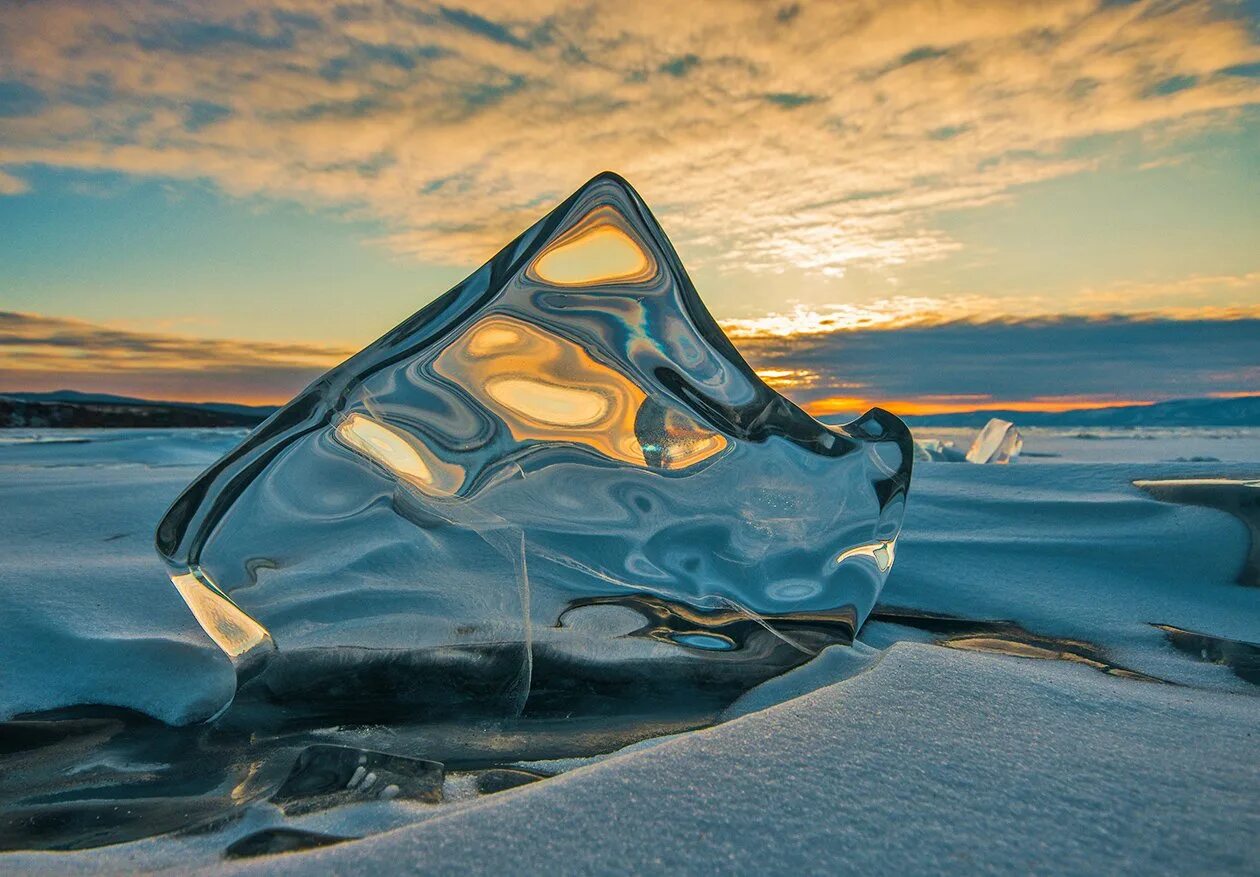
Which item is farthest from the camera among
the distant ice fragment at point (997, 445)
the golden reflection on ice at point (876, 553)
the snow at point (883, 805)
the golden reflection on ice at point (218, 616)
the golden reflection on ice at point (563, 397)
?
the distant ice fragment at point (997, 445)

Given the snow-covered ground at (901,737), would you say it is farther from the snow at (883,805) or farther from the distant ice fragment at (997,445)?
the distant ice fragment at (997,445)

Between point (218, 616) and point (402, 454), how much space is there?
37 centimetres

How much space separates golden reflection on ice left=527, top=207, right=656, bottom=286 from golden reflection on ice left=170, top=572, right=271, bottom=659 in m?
0.71

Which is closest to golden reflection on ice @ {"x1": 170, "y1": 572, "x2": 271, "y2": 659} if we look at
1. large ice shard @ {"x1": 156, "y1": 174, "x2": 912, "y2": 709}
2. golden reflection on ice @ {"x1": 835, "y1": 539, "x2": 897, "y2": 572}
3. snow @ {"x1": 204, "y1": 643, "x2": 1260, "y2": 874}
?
large ice shard @ {"x1": 156, "y1": 174, "x2": 912, "y2": 709}

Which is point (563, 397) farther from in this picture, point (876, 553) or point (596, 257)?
point (876, 553)

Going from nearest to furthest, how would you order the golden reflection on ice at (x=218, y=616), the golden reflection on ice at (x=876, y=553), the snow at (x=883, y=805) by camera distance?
the snow at (x=883, y=805), the golden reflection on ice at (x=218, y=616), the golden reflection on ice at (x=876, y=553)

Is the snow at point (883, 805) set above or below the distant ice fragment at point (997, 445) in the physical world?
below

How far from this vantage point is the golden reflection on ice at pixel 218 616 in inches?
46.3

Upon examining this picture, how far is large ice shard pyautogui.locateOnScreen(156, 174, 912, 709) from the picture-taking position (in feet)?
3.96

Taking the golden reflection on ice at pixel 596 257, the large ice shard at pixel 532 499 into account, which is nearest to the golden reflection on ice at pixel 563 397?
the large ice shard at pixel 532 499

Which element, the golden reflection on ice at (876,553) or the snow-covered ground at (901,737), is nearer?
the snow-covered ground at (901,737)

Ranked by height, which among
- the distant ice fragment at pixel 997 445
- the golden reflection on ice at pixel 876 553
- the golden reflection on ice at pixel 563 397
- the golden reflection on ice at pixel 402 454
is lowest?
the golden reflection on ice at pixel 876 553

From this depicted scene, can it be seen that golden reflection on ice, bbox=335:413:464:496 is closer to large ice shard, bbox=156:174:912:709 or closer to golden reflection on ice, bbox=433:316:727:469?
large ice shard, bbox=156:174:912:709

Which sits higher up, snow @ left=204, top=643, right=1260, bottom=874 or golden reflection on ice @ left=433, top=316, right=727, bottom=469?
golden reflection on ice @ left=433, top=316, right=727, bottom=469
